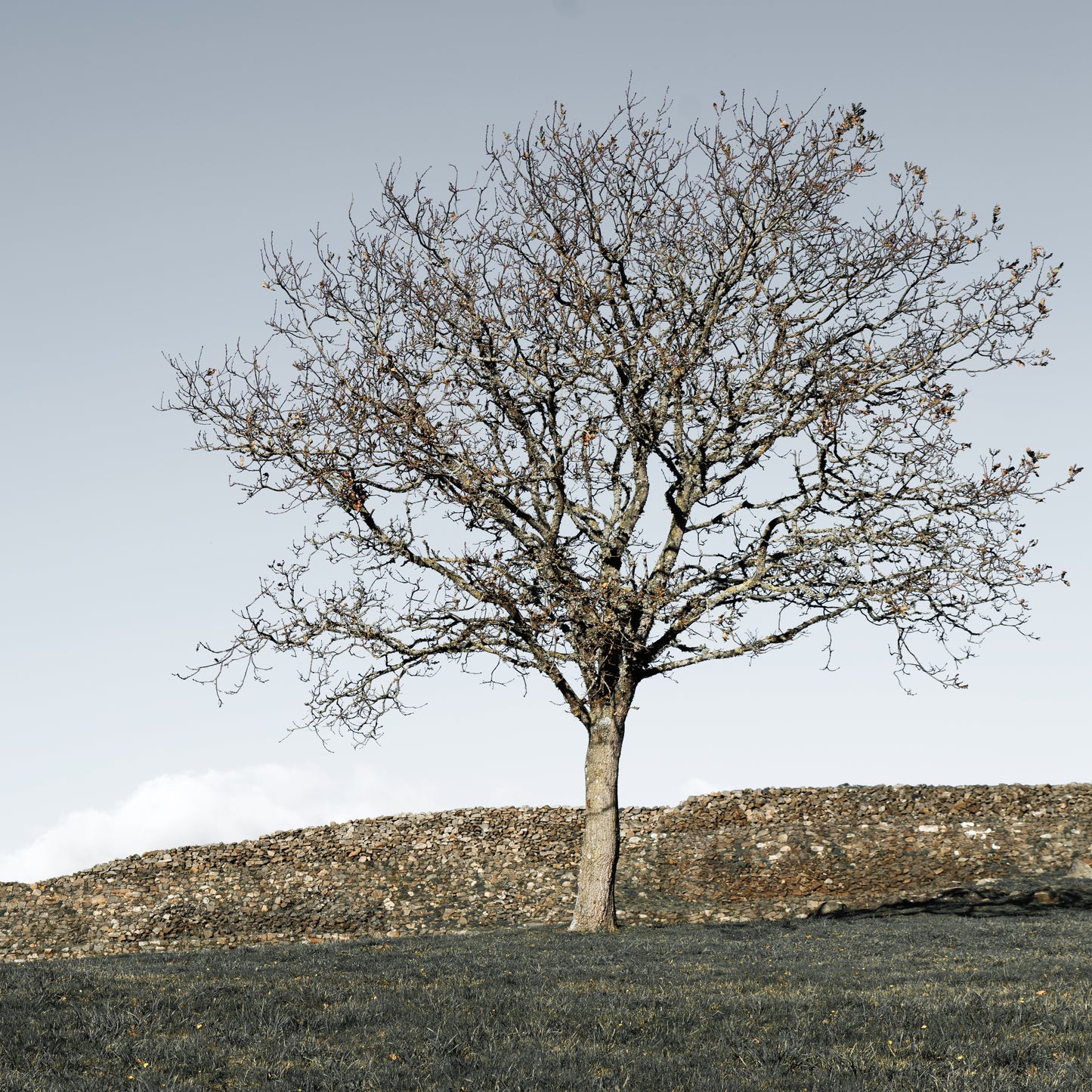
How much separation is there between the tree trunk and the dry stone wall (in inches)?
223

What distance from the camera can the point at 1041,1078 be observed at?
7816 millimetres

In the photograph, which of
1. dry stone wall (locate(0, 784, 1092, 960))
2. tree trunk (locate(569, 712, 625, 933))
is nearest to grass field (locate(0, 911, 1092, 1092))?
tree trunk (locate(569, 712, 625, 933))

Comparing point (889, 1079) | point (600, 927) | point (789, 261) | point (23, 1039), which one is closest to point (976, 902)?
point (600, 927)

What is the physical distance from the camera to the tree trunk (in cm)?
1814

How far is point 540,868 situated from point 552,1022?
1869cm

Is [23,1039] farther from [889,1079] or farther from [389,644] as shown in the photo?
[389,644]

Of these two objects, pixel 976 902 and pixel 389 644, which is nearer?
pixel 389 644

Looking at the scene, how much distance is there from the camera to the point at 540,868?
27500mm

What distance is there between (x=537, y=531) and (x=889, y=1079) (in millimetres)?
12444

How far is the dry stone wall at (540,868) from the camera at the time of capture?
2473cm

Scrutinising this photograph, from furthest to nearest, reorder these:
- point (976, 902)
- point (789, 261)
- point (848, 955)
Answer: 1. point (976, 902)
2. point (789, 261)
3. point (848, 955)

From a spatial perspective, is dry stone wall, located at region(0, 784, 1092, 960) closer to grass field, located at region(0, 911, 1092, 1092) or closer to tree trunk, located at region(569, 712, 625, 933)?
tree trunk, located at region(569, 712, 625, 933)

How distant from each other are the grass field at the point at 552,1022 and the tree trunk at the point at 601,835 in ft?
15.0

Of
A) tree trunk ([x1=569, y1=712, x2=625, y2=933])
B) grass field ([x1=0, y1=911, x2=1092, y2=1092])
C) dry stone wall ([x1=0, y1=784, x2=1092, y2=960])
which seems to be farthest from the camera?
→ dry stone wall ([x1=0, y1=784, x2=1092, y2=960])
